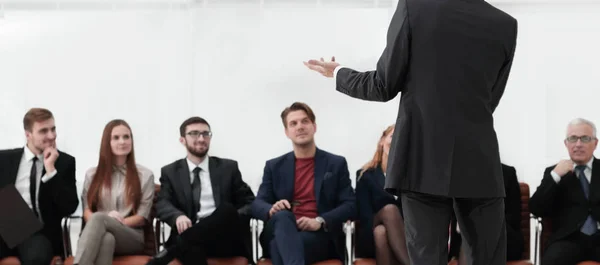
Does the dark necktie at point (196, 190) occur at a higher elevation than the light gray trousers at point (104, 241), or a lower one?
higher

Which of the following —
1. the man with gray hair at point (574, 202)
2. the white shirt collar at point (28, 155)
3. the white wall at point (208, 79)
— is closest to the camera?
the man with gray hair at point (574, 202)

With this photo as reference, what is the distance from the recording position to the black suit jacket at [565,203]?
4945mm

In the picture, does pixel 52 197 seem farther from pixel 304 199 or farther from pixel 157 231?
pixel 304 199

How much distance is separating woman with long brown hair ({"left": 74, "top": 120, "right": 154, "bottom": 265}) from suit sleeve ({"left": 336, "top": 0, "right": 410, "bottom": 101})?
2.70 metres

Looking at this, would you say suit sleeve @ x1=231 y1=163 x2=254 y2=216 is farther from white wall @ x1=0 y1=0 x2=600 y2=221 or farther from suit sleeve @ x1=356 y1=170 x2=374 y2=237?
white wall @ x1=0 y1=0 x2=600 y2=221

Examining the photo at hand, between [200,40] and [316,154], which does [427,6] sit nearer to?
[316,154]

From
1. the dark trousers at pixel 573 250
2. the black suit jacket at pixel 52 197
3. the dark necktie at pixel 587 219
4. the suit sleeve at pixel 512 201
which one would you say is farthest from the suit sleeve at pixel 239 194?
the dark necktie at pixel 587 219

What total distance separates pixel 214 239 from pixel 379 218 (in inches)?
42.6

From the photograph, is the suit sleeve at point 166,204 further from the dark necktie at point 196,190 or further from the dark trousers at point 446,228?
the dark trousers at point 446,228

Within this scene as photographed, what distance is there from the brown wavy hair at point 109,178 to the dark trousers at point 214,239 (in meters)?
0.63

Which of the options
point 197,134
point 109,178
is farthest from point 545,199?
point 109,178

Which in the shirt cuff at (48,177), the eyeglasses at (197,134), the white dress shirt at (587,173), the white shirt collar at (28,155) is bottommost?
the shirt cuff at (48,177)

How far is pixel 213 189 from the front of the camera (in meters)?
5.29

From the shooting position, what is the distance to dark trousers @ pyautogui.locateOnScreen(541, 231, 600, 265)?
4766 millimetres
